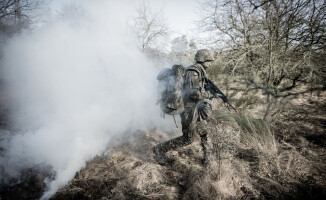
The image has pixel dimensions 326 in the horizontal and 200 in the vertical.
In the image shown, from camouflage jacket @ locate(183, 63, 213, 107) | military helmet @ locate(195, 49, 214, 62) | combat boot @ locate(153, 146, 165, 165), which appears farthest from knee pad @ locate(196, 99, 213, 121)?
combat boot @ locate(153, 146, 165, 165)

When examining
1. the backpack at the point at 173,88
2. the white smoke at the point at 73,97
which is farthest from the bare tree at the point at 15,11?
the backpack at the point at 173,88

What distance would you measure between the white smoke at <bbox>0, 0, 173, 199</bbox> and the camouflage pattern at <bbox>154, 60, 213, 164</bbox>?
1.48 metres

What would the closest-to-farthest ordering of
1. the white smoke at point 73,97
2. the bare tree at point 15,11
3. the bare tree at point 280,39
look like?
the white smoke at point 73,97 < the bare tree at point 280,39 < the bare tree at point 15,11

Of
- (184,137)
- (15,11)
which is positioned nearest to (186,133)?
(184,137)

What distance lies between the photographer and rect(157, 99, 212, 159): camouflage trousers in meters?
2.62

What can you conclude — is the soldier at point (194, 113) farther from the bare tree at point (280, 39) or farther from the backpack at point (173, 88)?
the bare tree at point (280, 39)

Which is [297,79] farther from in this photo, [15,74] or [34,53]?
[15,74]

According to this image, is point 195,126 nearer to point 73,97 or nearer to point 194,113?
point 194,113

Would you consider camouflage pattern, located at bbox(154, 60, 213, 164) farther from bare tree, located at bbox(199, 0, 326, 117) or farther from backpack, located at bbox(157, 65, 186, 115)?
bare tree, located at bbox(199, 0, 326, 117)

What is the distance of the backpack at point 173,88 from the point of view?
2.61 meters

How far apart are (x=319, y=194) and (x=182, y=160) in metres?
1.90

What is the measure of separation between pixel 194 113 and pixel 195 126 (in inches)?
9.3

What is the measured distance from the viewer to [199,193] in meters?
1.88

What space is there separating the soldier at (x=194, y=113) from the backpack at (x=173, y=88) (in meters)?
0.11
